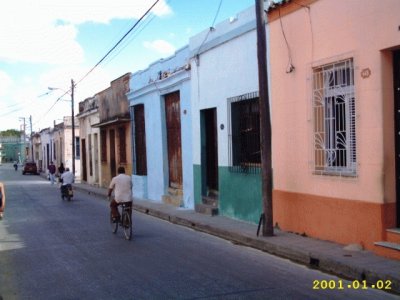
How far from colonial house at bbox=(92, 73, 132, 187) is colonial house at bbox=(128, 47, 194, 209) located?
126 cm

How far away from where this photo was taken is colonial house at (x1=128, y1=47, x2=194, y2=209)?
16.4 m

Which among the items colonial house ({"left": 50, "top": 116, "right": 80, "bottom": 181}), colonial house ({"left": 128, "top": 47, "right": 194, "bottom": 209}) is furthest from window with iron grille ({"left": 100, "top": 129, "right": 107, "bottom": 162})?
colonial house ({"left": 50, "top": 116, "right": 80, "bottom": 181})

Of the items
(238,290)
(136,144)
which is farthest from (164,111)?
(238,290)

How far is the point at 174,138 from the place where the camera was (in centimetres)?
1806

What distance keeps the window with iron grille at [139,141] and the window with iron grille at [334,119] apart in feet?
41.1

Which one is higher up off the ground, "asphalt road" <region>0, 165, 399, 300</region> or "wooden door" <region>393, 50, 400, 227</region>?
"wooden door" <region>393, 50, 400, 227</region>

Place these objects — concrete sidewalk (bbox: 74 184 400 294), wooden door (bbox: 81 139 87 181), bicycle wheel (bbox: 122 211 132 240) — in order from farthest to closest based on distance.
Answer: wooden door (bbox: 81 139 87 181) < bicycle wheel (bbox: 122 211 132 240) < concrete sidewalk (bbox: 74 184 400 294)

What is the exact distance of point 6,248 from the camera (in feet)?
33.5

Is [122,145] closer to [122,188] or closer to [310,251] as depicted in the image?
[122,188]

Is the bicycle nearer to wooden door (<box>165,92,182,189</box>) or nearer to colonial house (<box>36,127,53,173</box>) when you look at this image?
wooden door (<box>165,92,182,189</box>)

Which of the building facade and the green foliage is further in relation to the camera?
the green foliage

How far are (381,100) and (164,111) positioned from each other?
11.6 metres


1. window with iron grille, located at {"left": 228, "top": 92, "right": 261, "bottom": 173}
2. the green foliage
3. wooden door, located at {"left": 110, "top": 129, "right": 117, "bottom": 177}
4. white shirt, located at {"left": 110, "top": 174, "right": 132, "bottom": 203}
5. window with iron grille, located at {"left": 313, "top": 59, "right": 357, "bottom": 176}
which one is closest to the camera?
window with iron grille, located at {"left": 313, "top": 59, "right": 357, "bottom": 176}

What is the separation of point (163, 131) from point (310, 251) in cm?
1117
